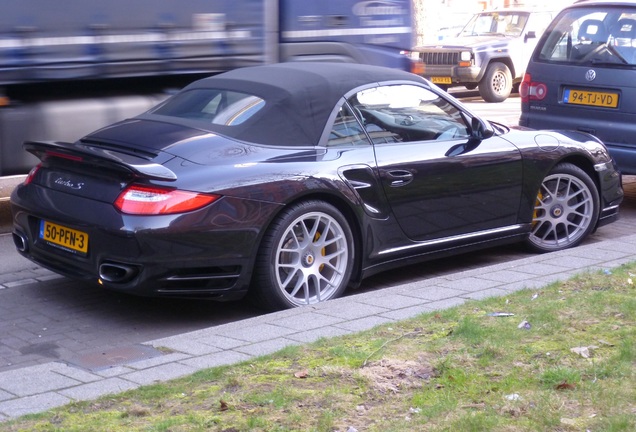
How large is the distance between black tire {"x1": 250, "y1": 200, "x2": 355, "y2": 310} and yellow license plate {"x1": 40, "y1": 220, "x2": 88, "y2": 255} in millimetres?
1030

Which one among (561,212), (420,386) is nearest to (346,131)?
(561,212)

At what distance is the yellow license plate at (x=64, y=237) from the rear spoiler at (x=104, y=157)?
1.40 ft

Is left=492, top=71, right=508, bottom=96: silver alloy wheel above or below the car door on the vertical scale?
below

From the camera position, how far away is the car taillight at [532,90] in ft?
34.0

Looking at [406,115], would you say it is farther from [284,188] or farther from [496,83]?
[496,83]

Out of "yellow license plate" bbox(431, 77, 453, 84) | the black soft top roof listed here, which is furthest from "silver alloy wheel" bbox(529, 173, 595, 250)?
"yellow license plate" bbox(431, 77, 453, 84)

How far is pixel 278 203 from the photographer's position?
20.4ft

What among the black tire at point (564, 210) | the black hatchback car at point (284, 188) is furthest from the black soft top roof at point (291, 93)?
the black tire at point (564, 210)

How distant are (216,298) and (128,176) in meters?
0.89

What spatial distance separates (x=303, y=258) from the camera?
6465 mm

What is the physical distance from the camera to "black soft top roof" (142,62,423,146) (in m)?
6.60

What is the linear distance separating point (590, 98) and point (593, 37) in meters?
0.65

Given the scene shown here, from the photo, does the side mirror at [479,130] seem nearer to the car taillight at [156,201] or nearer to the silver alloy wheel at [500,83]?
the car taillight at [156,201]

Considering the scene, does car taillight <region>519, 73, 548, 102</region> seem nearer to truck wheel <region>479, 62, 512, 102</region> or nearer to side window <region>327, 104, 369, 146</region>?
side window <region>327, 104, 369, 146</region>
